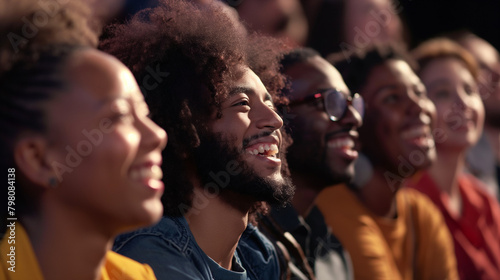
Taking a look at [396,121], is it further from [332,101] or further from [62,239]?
[62,239]

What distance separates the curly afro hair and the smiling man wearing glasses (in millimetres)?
650

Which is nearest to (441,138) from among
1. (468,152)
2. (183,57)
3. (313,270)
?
(468,152)

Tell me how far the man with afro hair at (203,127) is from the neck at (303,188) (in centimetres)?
65

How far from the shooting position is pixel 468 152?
500 cm

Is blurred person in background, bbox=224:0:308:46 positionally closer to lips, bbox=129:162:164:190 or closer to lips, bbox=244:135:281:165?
lips, bbox=244:135:281:165

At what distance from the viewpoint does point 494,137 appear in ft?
16.9

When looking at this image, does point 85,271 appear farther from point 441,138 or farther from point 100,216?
point 441,138

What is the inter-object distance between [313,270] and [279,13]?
1.72 metres

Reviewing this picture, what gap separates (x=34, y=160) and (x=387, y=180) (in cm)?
222

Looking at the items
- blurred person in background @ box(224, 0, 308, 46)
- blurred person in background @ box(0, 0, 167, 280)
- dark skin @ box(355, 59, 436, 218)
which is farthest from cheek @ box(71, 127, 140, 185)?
blurred person in background @ box(224, 0, 308, 46)

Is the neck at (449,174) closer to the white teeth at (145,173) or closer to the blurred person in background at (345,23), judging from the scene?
the blurred person in background at (345,23)

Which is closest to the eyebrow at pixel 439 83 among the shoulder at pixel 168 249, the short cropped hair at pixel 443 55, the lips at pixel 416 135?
the short cropped hair at pixel 443 55

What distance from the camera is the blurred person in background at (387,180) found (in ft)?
10.5

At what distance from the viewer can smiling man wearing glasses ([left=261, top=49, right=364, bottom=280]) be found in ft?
9.27
